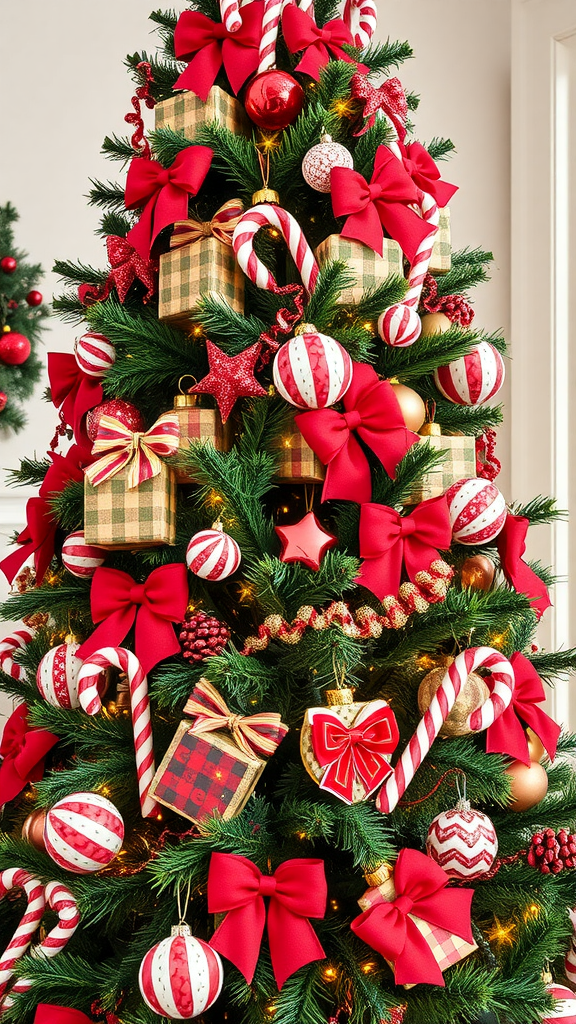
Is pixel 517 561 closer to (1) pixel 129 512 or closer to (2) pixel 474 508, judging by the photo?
(2) pixel 474 508

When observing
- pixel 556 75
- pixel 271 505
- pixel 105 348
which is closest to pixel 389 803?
pixel 271 505

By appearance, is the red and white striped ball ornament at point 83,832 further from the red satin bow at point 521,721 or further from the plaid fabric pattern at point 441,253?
the plaid fabric pattern at point 441,253

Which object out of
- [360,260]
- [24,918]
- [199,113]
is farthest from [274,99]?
[24,918]

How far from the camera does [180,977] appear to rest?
29.6 inches

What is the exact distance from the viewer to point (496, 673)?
0.95 metres

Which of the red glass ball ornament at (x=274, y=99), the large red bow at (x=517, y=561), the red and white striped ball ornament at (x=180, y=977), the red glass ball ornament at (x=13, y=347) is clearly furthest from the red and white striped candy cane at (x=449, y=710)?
the red glass ball ornament at (x=13, y=347)

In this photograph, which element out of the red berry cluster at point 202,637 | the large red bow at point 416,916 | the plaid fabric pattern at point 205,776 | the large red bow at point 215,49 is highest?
the large red bow at point 215,49

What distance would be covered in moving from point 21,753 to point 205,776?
0.31 metres

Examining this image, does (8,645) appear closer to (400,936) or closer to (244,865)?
(244,865)

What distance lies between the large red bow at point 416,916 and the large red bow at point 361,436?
373 millimetres

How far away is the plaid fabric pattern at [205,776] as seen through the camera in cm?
83

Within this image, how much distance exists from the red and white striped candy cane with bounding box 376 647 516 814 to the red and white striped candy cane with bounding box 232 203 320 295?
1.44ft

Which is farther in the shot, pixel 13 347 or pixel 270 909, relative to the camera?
pixel 13 347

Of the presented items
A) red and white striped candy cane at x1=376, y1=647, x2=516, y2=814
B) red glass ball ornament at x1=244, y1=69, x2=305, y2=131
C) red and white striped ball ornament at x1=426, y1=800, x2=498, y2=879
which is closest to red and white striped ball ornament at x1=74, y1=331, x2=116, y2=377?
red glass ball ornament at x1=244, y1=69, x2=305, y2=131
